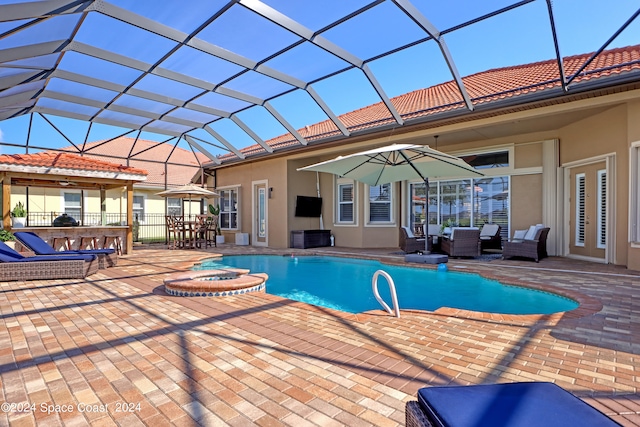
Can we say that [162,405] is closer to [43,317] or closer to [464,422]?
[464,422]

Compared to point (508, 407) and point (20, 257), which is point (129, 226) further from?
point (508, 407)

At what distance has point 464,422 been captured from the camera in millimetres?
1289

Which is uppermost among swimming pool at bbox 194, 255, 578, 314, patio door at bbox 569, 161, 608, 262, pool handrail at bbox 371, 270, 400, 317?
patio door at bbox 569, 161, 608, 262

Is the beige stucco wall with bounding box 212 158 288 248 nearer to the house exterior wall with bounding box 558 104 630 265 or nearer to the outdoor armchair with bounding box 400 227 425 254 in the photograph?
the outdoor armchair with bounding box 400 227 425 254

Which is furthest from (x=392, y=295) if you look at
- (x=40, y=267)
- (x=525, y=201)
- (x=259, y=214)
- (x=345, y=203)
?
(x=259, y=214)

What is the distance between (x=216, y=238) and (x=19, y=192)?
949cm

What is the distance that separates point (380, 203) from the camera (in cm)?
1334

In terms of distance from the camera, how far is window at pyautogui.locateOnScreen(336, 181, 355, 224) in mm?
13891

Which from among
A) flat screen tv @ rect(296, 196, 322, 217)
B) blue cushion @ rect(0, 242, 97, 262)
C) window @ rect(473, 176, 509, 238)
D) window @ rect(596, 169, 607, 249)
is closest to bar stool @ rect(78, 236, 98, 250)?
blue cushion @ rect(0, 242, 97, 262)

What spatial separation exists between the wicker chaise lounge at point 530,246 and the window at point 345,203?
5.91 metres

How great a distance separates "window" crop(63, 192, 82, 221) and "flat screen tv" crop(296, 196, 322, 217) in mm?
12138

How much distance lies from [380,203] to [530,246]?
219 inches

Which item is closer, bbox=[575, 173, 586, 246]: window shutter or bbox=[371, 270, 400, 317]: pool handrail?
bbox=[371, 270, 400, 317]: pool handrail

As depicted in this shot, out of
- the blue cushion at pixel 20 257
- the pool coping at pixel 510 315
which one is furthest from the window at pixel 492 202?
the blue cushion at pixel 20 257
